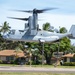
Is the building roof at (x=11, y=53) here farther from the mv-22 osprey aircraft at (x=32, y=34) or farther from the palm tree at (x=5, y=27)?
the mv-22 osprey aircraft at (x=32, y=34)

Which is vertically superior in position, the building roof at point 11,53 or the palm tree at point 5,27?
the palm tree at point 5,27

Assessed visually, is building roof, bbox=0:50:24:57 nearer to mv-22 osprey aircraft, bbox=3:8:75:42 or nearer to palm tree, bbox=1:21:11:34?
palm tree, bbox=1:21:11:34

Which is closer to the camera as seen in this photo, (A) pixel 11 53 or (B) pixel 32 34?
(B) pixel 32 34

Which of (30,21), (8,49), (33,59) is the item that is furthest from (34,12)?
(8,49)

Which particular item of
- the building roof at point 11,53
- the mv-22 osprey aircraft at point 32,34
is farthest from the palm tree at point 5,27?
the mv-22 osprey aircraft at point 32,34

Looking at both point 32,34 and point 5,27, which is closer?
point 32,34

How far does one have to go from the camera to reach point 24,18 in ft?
180

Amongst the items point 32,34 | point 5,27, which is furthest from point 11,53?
→ point 32,34

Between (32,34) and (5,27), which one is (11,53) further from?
(32,34)

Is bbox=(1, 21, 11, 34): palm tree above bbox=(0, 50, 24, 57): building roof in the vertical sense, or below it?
above

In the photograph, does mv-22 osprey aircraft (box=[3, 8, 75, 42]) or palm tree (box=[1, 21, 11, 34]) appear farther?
palm tree (box=[1, 21, 11, 34])

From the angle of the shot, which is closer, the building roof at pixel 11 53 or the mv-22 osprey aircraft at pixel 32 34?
the mv-22 osprey aircraft at pixel 32 34

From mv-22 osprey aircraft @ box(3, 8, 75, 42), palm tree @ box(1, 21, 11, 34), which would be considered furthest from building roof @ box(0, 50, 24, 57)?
mv-22 osprey aircraft @ box(3, 8, 75, 42)

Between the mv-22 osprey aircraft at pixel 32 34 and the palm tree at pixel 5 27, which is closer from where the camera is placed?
the mv-22 osprey aircraft at pixel 32 34
